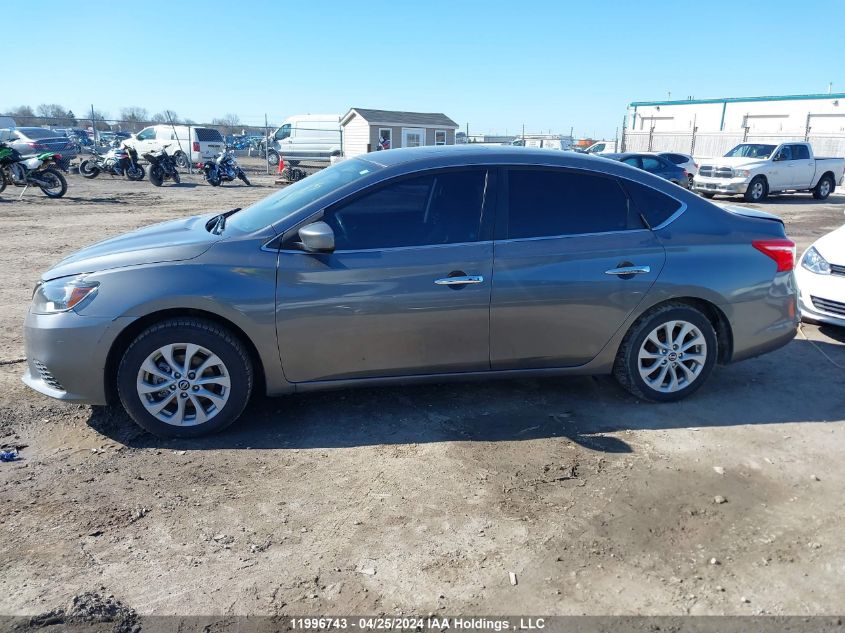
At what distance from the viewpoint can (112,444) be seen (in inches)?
160

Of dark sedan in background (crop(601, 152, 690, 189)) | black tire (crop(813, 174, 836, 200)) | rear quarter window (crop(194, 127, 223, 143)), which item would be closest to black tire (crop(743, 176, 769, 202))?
dark sedan in background (crop(601, 152, 690, 189))

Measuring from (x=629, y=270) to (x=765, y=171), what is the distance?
18476mm

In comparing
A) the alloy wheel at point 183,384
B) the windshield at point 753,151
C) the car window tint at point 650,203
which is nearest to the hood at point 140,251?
the alloy wheel at point 183,384

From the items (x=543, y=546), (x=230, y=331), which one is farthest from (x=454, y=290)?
(x=543, y=546)

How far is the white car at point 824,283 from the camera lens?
620cm

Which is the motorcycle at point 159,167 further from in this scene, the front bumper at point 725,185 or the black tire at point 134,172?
the front bumper at point 725,185

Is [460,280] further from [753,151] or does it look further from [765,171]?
[753,151]

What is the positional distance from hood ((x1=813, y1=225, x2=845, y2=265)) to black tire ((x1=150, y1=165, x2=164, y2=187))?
19774 mm

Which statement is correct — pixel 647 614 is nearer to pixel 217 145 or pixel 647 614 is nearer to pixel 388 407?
pixel 388 407

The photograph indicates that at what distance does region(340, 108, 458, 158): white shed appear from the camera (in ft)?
128

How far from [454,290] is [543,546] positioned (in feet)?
5.40

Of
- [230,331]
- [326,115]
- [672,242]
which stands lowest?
[230,331]

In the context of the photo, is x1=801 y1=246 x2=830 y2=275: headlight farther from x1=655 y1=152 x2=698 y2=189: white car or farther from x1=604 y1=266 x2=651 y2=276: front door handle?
x1=655 y1=152 x2=698 y2=189: white car

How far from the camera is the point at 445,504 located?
348 cm
